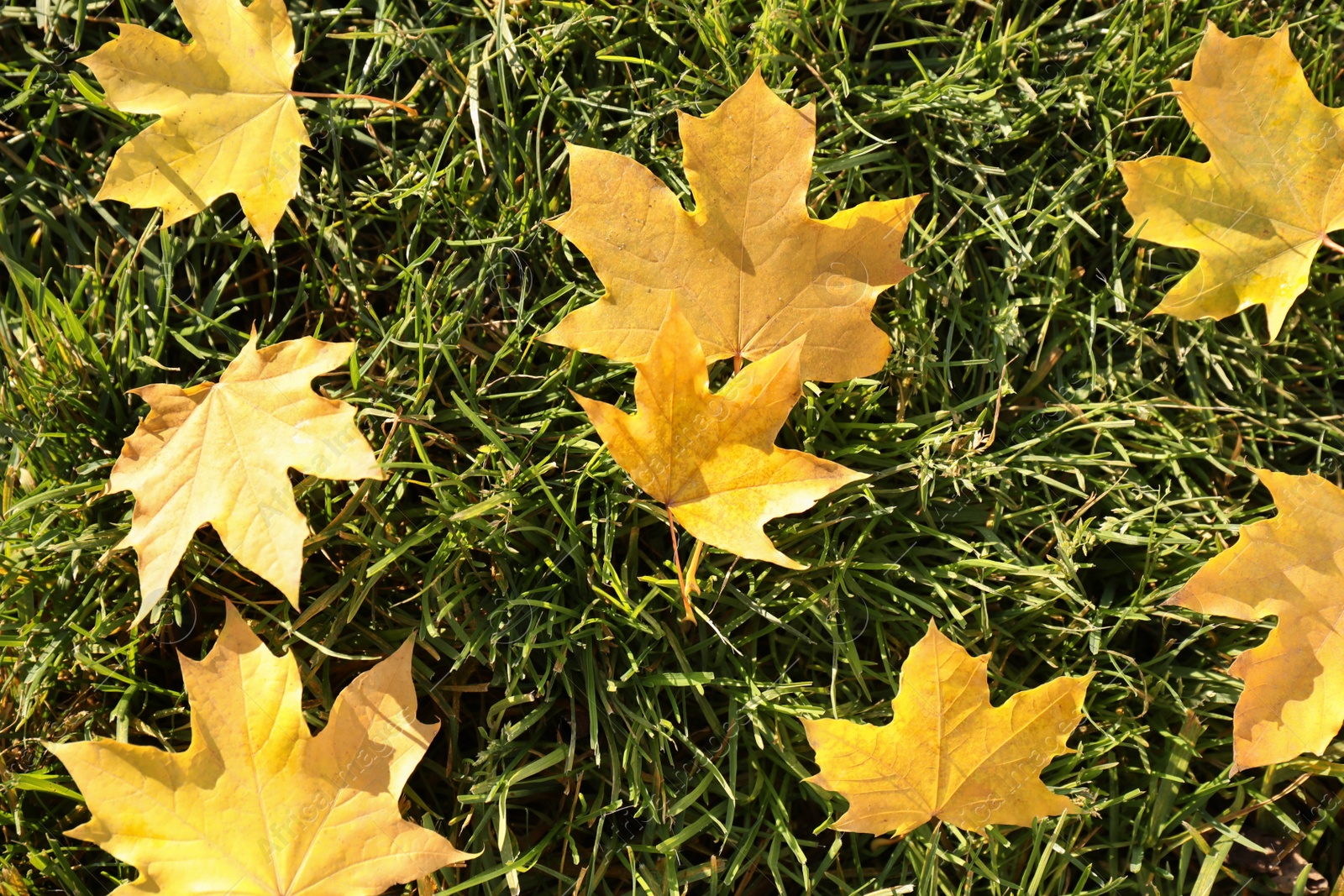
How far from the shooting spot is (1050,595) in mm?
1636

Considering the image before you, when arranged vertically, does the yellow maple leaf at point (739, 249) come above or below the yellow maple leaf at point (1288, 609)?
above

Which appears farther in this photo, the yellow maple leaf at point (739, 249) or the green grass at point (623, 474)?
the green grass at point (623, 474)

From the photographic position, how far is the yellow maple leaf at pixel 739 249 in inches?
56.8

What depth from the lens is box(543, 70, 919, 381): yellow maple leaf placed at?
1.44 metres

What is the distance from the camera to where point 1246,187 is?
158 centimetres

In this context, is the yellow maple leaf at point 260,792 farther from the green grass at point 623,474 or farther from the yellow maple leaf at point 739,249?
the yellow maple leaf at point 739,249

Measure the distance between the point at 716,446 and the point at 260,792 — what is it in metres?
0.83

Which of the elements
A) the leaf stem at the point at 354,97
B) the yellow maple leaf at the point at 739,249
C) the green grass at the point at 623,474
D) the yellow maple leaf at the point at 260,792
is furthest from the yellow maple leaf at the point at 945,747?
the leaf stem at the point at 354,97

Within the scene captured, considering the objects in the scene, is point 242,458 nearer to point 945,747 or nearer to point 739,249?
point 739,249

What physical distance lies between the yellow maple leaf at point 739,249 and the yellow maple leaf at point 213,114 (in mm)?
514

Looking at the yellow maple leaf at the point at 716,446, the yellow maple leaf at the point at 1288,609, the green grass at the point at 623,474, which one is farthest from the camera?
the green grass at the point at 623,474

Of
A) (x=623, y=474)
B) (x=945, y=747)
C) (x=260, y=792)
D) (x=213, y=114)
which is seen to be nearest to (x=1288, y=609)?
(x=945, y=747)

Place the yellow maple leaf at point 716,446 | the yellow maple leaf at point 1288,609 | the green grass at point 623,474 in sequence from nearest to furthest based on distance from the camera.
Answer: the yellow maple leaf at point 716,446, the yellow maple leaf at point 1288,609, the green grass at point 623,474

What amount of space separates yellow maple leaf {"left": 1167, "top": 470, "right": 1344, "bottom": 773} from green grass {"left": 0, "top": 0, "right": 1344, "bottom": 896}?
0.48ft
